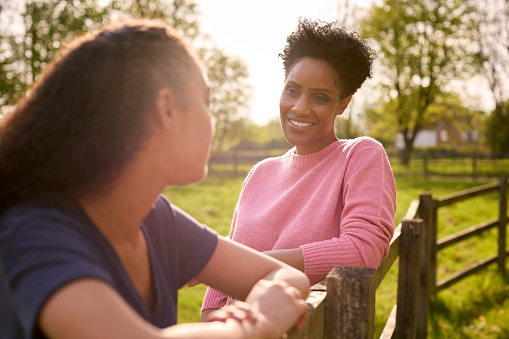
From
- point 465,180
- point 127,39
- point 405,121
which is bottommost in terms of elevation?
point 465,180

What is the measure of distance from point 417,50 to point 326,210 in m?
26.6

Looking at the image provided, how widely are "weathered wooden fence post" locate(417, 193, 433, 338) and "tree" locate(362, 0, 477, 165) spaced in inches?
853

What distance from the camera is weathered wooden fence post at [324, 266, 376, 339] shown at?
4.49ft

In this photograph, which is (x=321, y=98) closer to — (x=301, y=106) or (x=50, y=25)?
(x=301, y=106)

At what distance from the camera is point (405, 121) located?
27250 mm

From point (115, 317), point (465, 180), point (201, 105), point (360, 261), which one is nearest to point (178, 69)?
point (201, 105)

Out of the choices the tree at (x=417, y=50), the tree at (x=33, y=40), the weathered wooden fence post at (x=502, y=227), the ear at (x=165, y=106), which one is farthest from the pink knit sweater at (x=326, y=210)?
the tree at (x=417, y=50)

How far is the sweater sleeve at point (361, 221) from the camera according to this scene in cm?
187

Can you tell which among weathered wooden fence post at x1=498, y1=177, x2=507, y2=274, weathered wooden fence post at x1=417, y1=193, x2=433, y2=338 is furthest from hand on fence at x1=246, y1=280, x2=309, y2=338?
weathered wooden fence post at x1=498, y1=177, x2=507, y2=274

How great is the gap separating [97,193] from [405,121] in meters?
28.0

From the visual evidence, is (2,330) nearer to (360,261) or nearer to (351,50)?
(360,261)

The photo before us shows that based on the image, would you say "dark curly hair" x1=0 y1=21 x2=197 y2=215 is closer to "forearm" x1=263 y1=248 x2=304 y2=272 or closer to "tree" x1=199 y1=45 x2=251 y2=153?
"forearm" x1=263 y1=248 x2=304 y2=272

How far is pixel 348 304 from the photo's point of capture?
1382 mm

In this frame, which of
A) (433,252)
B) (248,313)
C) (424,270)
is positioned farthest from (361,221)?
(433,252)
